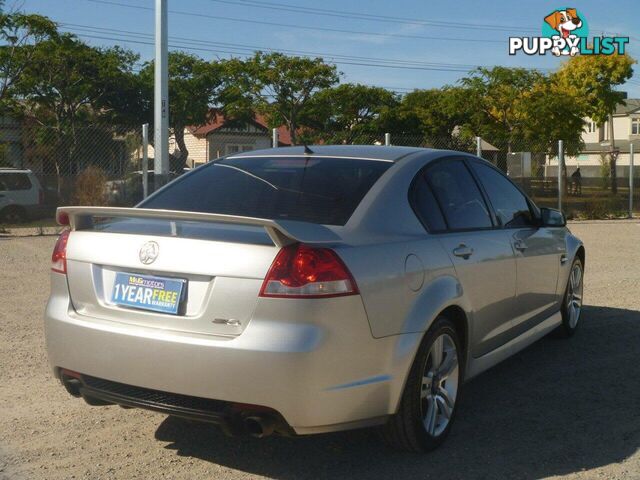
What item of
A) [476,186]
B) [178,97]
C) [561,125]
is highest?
[178,97]

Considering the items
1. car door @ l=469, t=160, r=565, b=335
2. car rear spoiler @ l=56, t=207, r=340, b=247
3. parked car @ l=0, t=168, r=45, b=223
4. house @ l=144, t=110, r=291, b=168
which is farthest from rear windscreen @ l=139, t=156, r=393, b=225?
house @ l=144, t=110, r=291, b=168

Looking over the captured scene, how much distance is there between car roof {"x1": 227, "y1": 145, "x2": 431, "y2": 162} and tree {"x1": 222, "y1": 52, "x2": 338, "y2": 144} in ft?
138

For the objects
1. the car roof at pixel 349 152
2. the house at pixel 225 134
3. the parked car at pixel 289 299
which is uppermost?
the house at pixel 225 134

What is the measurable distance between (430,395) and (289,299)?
1.13 metres

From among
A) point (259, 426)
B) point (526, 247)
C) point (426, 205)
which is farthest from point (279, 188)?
point (526, 247)

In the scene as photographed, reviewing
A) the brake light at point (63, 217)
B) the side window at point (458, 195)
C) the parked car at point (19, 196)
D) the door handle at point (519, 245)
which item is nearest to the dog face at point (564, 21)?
the parked car at point (19, 196)

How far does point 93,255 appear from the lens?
392 centimetres

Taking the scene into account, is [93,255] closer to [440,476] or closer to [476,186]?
[440,476]

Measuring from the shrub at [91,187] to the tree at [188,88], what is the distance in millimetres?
36344

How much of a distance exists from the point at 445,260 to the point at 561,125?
40.4 metres

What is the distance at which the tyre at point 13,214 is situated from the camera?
677 inches

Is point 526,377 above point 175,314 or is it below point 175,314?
below

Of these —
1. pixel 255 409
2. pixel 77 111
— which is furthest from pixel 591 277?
pixel 77 111

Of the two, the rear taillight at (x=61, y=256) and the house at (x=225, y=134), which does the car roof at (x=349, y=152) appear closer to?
the rear taillight at (x=61, y=256)
